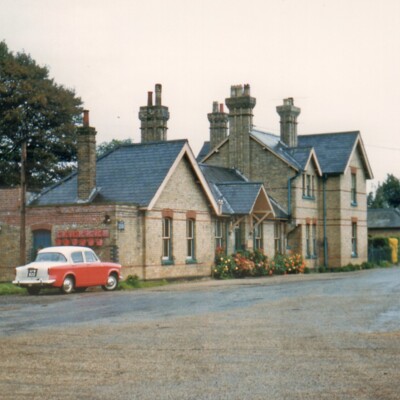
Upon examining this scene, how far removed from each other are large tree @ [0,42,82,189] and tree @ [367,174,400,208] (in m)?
46.8

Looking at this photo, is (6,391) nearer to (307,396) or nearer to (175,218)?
(307,396)

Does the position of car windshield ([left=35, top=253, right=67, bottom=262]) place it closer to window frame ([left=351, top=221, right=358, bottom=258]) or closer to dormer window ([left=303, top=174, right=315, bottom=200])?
dormer window ([left=303, top=174, right=315, bottom=200])

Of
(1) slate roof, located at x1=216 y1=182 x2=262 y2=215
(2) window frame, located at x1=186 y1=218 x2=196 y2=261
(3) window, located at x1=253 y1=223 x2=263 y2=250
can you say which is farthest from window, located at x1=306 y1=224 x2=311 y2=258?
(2) window frame, located at x1=186 y1=218 x2=196 y2=261

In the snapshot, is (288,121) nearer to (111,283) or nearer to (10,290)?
(111,283)

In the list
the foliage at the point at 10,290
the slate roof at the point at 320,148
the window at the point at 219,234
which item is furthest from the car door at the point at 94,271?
the slate roof at the point at 320,148

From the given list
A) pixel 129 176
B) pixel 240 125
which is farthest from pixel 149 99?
pixel 129 176

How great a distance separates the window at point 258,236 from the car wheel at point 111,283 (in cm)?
1425

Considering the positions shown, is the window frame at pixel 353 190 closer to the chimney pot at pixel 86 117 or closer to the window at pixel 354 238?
the window at pixel 354 238

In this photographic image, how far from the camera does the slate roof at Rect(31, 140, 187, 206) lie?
1296 inches

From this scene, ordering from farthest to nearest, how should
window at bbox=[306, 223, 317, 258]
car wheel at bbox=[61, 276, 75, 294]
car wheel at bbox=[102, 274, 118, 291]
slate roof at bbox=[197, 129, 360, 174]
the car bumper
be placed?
window at bbox=[306, 223, 317, 258] → slate roof at bbox=[197, 129, 360, 174] → car wheel at bbox=[102, 274, 118, 291] → car wheel at bbox=[61, 276, 75, 294] → the car bumper

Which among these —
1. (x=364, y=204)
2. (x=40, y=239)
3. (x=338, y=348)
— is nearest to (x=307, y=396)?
(x=338, y=348)

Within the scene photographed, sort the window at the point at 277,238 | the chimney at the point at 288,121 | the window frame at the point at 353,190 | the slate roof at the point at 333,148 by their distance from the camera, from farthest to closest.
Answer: the window frame at the point at 353,190, the chimney at the point at 288,121, the slate roof at the point at 333,148, the window at the point at 277,238

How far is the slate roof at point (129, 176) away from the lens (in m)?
32.9

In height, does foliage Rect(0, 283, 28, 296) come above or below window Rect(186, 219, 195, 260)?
below
